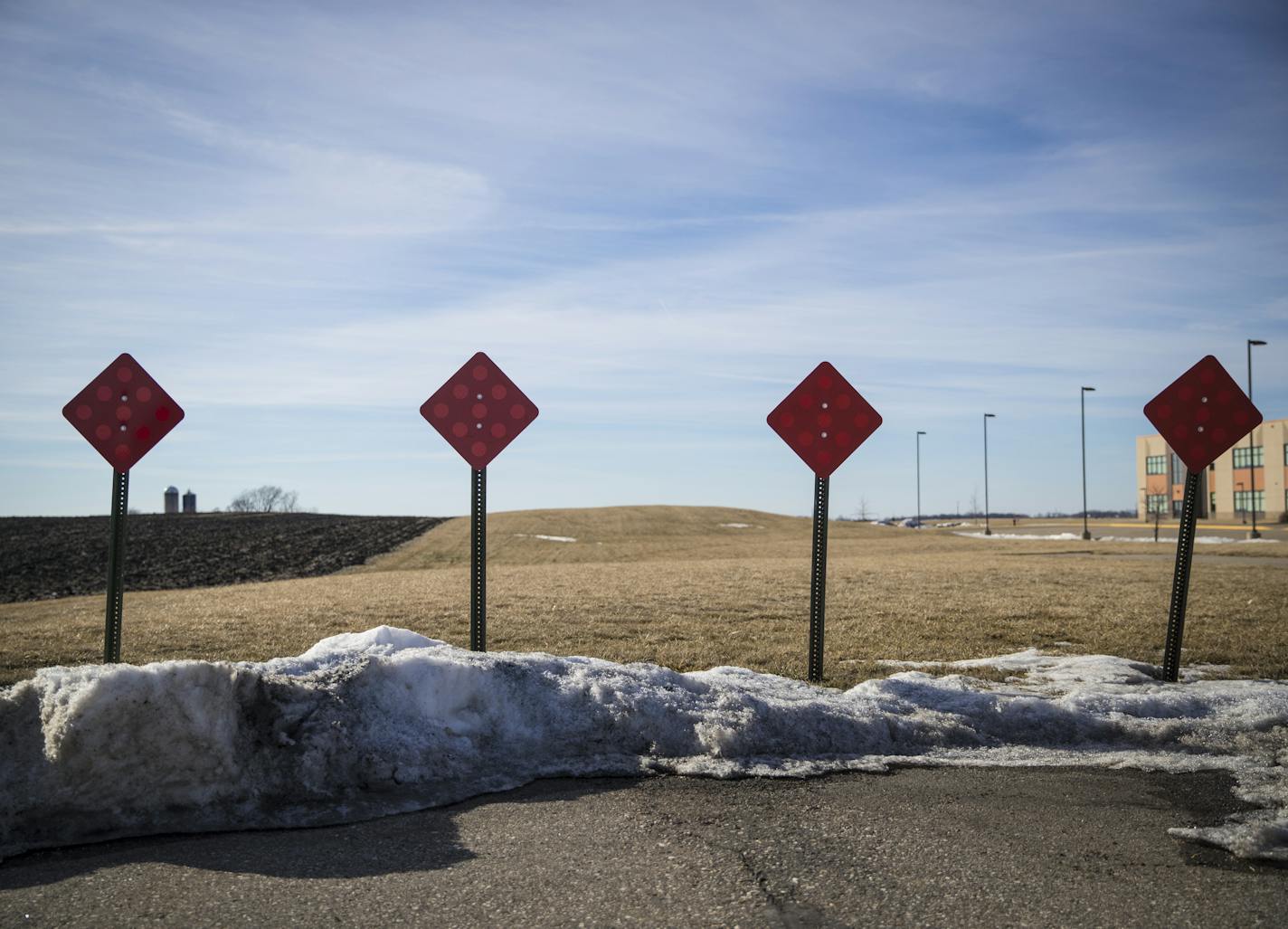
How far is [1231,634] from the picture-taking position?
12.5 m

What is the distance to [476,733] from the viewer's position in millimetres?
6148

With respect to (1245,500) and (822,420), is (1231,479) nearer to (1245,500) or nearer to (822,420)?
(1245,500)

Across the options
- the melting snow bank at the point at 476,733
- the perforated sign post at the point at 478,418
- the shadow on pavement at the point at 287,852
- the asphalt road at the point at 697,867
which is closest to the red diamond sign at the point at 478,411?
the perforated sign post at the point at 478,418

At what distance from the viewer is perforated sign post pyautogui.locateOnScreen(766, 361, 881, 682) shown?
377 inches

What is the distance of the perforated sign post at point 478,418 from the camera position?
29.7ft

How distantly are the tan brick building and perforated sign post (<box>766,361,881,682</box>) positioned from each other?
82.8m

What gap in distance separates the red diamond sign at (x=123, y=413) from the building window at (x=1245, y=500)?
338 ft

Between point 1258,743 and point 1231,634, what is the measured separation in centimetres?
652

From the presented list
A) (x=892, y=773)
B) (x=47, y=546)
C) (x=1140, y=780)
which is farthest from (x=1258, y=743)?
(x=47, y=546)

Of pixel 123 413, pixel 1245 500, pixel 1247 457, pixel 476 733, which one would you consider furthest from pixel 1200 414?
pixel 1245 500

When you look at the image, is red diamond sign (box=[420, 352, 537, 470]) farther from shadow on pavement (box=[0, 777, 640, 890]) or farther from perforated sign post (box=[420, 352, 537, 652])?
shadow on pavement (box=[0, 777, 640, 890])

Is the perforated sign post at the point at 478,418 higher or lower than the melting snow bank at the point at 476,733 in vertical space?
higher

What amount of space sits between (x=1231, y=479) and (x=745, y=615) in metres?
98.6

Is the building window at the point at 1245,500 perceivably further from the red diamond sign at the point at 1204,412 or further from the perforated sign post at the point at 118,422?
the perforated sign post at the point at 118,422
